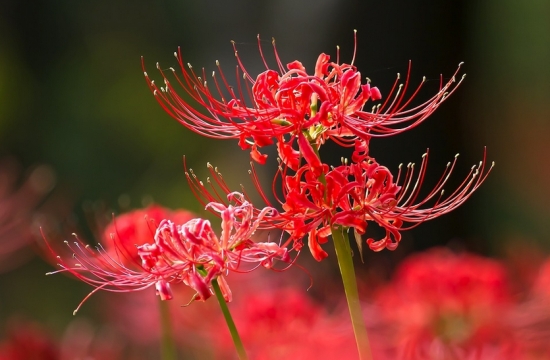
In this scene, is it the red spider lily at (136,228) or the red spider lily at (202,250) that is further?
the red spider lily at (136,228)

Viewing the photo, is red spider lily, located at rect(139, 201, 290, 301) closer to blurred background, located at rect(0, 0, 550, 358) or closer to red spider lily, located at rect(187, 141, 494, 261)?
red spider lily, located at rect(187, 141, 494, 261)

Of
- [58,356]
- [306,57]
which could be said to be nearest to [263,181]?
[306,57]

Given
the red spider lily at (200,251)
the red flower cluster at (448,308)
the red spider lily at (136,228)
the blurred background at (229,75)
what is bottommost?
the red flower cluster at (448,308)

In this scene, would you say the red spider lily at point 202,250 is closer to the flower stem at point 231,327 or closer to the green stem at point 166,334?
the flower stem at point 231,327

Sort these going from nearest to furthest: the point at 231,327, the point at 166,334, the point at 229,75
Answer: the point at 231,327
the point at 166,334
the point at 229,75

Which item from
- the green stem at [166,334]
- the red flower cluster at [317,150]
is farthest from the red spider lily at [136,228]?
the red flower cluster at [317,150]

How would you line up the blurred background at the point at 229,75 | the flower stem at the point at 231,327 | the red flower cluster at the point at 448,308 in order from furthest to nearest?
the blurred background at the point at 229,75 < the red flower cluster at the point at 448,308 < the flower stem at the point at 231,327

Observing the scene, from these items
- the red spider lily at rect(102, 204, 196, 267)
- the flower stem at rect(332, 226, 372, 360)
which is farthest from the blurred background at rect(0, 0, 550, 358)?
the flower stem at rect(332, 226, 372, 360)

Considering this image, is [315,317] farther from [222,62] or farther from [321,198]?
[222,62]

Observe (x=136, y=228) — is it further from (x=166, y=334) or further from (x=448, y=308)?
(x=448, y=308)

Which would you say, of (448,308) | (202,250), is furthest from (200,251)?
(448,308)
